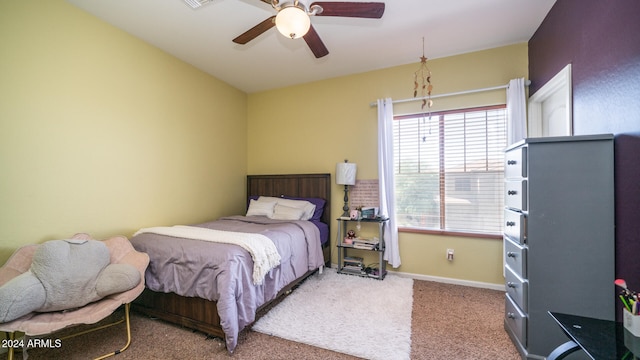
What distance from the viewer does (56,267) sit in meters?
1.64

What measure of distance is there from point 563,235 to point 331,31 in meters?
2.50

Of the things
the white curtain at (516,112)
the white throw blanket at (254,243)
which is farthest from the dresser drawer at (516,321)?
the white throw blanket at (254,243)

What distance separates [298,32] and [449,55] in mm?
2290

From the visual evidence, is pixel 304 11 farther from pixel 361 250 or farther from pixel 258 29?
pixel 361 250

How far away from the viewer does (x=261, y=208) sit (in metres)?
3.57

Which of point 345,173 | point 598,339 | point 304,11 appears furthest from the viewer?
point 345,173

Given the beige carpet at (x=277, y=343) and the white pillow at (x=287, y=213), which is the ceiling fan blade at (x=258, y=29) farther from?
the beige carpet at (x=277, y=343)

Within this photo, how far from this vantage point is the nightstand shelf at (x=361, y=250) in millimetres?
3113

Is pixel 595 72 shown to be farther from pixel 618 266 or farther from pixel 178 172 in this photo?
pixel 178 172

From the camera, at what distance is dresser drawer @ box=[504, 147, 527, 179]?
1623 mm

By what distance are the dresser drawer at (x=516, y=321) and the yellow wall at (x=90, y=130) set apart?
3407 millimetres

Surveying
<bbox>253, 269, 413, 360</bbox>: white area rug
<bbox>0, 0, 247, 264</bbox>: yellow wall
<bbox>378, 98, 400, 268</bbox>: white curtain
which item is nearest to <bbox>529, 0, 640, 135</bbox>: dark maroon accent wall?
<bbox>378, 98, 400, 268</bbox>: white curtain

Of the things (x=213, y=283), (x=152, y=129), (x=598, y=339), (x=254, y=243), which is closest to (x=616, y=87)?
(x=598, y=339)

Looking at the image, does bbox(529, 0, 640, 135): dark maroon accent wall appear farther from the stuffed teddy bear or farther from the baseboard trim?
the stuffed teddy bear
